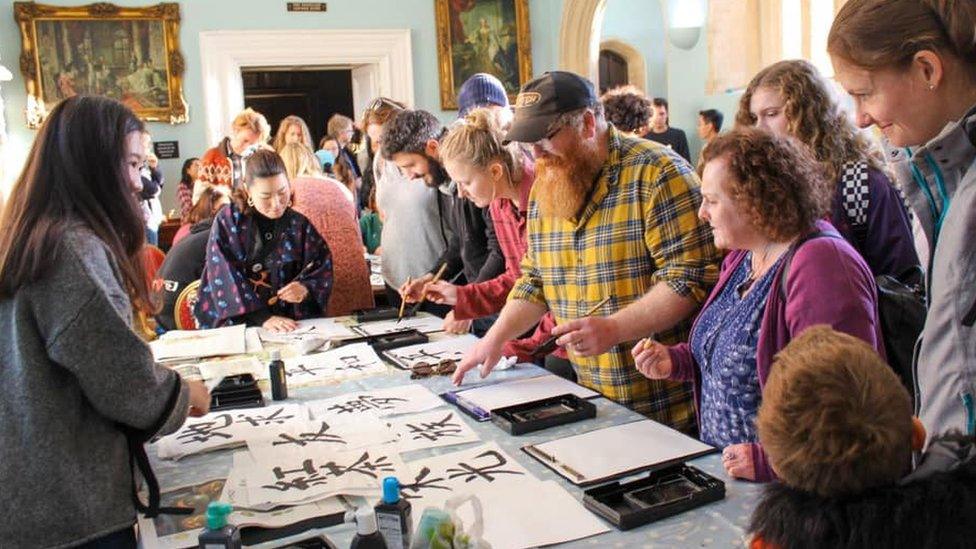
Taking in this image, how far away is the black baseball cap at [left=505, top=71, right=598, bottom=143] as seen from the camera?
2.29 meters

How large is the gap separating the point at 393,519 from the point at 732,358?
0.87 meters

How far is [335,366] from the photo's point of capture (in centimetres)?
277

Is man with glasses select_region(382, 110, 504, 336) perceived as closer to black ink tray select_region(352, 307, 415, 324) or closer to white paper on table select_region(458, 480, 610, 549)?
black ink tray select_region(352, 307, 415, 324)

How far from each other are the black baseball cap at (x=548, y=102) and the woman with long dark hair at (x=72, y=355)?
1.08 metres

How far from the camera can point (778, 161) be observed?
1.79 meters

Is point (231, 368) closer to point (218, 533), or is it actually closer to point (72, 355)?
point (72, 355)

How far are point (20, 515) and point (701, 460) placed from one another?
50.7 inches

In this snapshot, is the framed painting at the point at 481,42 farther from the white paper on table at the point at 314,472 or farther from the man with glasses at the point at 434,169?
the white paper on table at the point at 314,472

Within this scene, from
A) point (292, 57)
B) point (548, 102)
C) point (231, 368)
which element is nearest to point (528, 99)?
point (548, 102)

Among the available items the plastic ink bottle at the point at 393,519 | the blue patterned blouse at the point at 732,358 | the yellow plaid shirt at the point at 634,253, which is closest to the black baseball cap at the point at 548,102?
the yellow plaid shirt at the point at 634,253

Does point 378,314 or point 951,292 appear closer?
point 951,292

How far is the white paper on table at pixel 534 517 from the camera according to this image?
1420 mm

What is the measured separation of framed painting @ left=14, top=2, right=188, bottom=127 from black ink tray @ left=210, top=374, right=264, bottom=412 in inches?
246

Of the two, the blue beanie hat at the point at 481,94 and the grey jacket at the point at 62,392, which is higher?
the blue beanie hat at the point at 481,94
